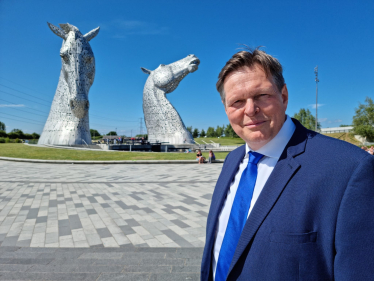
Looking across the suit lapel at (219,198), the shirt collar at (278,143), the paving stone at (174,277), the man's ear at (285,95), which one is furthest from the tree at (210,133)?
the shirt collar at (278,143)

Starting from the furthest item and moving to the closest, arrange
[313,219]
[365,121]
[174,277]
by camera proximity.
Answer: [365,121] < [174,277] < [313,219]

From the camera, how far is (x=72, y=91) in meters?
25.4

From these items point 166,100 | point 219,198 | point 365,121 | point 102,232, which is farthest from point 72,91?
point 365,121

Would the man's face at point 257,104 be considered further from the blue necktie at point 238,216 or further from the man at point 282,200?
the blue necktie at point 238,216

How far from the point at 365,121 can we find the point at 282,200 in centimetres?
6782

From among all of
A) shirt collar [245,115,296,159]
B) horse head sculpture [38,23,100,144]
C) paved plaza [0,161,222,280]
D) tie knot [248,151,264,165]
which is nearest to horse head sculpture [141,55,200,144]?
horse head sculpture [38,23,100,144]

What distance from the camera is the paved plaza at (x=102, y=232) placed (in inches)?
121

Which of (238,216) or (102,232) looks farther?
(102,232)

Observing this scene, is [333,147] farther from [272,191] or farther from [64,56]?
[64,56]

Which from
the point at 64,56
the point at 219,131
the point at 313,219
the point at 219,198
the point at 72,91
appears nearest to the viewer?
the point at 313,219

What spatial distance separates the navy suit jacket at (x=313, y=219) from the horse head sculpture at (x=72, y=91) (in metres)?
27.3

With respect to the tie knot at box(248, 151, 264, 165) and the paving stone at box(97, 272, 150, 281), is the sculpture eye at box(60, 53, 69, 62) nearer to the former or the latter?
the paving stone at box(97, 272, 150, 281)

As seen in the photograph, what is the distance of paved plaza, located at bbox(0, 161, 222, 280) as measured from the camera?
121 inches

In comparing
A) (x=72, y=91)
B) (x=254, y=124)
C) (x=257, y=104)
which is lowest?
(x=254, y=124)
